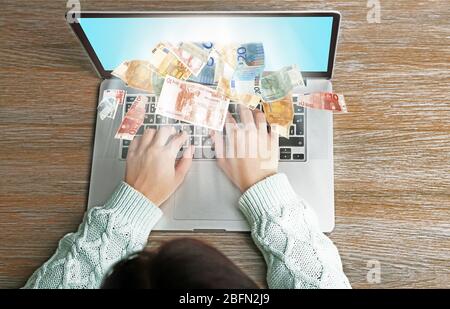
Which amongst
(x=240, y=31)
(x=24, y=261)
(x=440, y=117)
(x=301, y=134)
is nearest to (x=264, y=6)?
(x=240, y=31)

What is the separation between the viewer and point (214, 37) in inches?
35.3

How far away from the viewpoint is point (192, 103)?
95 cm

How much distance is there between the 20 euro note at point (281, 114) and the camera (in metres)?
0.93

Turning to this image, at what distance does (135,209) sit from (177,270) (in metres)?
0.33

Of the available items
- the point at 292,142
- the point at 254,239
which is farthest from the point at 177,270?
the point at 292,142

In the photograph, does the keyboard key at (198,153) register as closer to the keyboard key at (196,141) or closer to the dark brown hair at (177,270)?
the keyboard key at (196,141)

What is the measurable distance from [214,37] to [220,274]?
44 cm

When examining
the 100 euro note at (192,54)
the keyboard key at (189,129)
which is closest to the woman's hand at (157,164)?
the keyboard key at (189,129)

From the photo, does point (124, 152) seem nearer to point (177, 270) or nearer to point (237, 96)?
point (237, 96)

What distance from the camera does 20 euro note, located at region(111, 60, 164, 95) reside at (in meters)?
0.96

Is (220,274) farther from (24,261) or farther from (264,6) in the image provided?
(264,6)

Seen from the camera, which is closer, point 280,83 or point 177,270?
point 177,270

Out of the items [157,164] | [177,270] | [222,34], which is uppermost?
[222,34]

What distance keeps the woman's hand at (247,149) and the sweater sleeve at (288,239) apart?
0.03 meters
